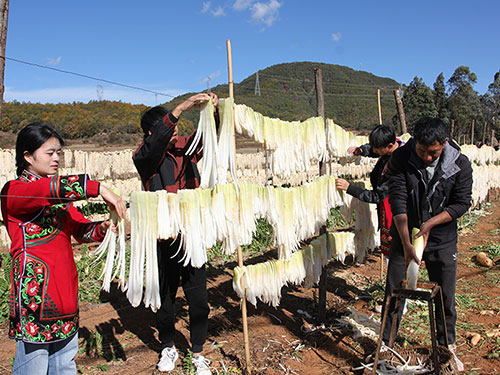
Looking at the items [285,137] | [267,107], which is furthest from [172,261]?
[267,107]

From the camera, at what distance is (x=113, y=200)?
1965 millimetres

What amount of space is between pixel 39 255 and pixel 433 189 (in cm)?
258

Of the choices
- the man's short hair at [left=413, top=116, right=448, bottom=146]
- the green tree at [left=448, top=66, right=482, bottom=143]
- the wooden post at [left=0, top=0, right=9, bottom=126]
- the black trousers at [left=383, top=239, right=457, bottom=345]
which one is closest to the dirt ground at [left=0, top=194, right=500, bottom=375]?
the black trousers at [left=383, top=239, right=457, bottom=345]

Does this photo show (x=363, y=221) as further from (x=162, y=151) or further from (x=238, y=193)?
(x=162, y=151)

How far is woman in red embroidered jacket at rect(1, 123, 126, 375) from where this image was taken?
5.91 feet

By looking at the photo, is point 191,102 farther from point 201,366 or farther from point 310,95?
point 310,95

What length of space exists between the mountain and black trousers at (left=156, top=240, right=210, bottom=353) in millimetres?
26728

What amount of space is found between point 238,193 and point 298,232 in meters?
0.86

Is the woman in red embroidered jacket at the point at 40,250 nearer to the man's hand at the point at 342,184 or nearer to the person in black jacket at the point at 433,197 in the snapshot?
the person in black jacket at the point at 433,197

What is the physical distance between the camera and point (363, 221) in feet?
13.4

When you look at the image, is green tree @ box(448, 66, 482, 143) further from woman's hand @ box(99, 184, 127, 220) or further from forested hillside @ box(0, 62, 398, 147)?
woman's hand @ box(99, 184, 127, 220)

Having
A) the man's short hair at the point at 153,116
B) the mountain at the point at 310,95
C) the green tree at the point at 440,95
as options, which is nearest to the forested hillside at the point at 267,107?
the mountain at the point at 310,95

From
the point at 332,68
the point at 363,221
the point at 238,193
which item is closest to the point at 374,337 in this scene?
the point at 363,221

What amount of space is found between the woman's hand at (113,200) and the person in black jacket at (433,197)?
1.95m
